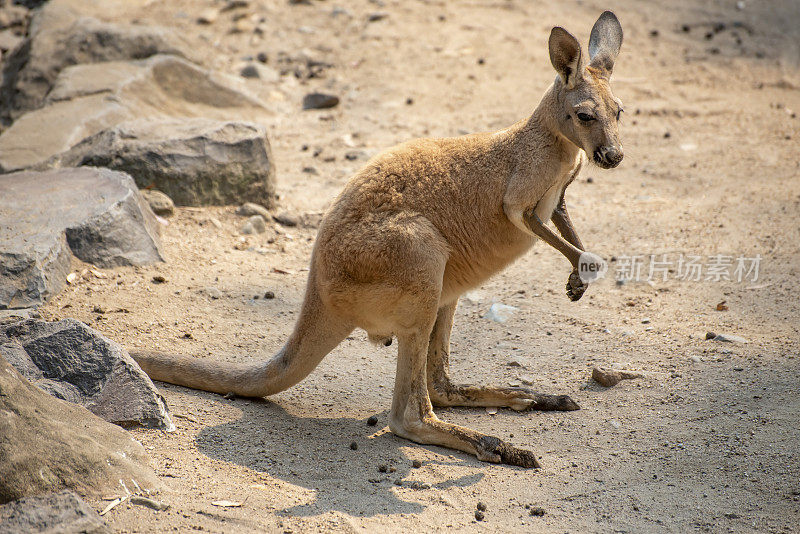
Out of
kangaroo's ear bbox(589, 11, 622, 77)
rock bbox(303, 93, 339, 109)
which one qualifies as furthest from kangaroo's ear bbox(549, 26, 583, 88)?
rock bbox(303, 93, 339, 109)

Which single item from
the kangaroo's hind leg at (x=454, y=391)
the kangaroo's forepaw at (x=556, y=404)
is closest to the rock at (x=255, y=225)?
the kangaroo's hind leg at (x=454, y=391)

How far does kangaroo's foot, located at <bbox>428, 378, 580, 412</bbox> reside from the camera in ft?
15.3

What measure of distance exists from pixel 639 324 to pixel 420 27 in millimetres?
6489

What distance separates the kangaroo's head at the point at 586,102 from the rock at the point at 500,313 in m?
1.81

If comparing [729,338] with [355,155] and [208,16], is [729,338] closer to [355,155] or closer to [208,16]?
[355,155]

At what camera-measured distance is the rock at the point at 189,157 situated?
658cm

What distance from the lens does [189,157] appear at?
6.66m

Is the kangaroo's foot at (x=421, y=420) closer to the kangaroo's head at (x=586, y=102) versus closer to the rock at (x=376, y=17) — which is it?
the kangaroo's head at (x=586, y=102)

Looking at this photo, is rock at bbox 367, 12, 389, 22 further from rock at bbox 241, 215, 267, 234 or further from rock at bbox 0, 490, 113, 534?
rock at bbox 0, 490, 113, 534

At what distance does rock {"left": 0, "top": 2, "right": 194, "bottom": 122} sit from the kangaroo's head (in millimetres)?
6195

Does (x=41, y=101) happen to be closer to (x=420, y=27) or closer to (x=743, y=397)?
(x=420, y=27)

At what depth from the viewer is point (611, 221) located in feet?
23.2

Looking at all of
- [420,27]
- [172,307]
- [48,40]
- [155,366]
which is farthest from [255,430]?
[420,27]

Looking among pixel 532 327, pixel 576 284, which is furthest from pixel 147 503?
pixel 532 327
